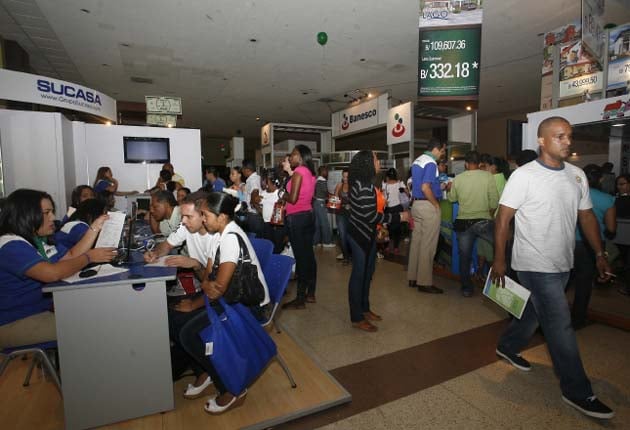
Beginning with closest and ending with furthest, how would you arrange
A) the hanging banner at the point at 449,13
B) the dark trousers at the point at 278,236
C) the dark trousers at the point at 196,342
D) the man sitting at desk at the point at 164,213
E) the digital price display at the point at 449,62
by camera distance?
the dark trousers at the point at 196,342 → the man sitting at desk at the point at 164,213 → the hanging banner at the point at 449,13 → the digital price display at the point at 449,62 → the dark trousers at the point at 278,236

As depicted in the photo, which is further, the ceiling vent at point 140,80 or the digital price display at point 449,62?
the ceiling vent at point 140,80

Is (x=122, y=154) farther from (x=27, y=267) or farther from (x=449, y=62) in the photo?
(x=449, y=62)

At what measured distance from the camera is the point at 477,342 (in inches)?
112

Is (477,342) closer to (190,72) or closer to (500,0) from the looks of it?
(500,0)

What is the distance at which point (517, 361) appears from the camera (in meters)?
2.42

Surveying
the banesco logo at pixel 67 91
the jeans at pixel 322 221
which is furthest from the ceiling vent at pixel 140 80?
the jeans at pixel 322 221

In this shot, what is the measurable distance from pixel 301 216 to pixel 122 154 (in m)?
5.20

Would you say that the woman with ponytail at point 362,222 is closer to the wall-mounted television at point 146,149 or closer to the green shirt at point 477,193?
the green shirt at point 477,193

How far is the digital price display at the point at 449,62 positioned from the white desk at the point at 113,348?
12.3ft

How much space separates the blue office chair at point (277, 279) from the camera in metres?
2.16

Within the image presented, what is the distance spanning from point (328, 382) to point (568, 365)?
141 centimetres

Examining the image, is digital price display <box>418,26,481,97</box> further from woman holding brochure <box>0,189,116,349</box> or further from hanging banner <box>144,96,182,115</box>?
hanging banner <box>144,96,182,115</box>

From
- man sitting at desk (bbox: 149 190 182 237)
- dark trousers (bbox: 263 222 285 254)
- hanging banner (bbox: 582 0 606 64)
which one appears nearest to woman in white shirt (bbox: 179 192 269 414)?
man sitting at desk (bbox: 149 190 182 237)

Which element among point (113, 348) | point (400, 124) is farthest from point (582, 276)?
point (400, 124)
